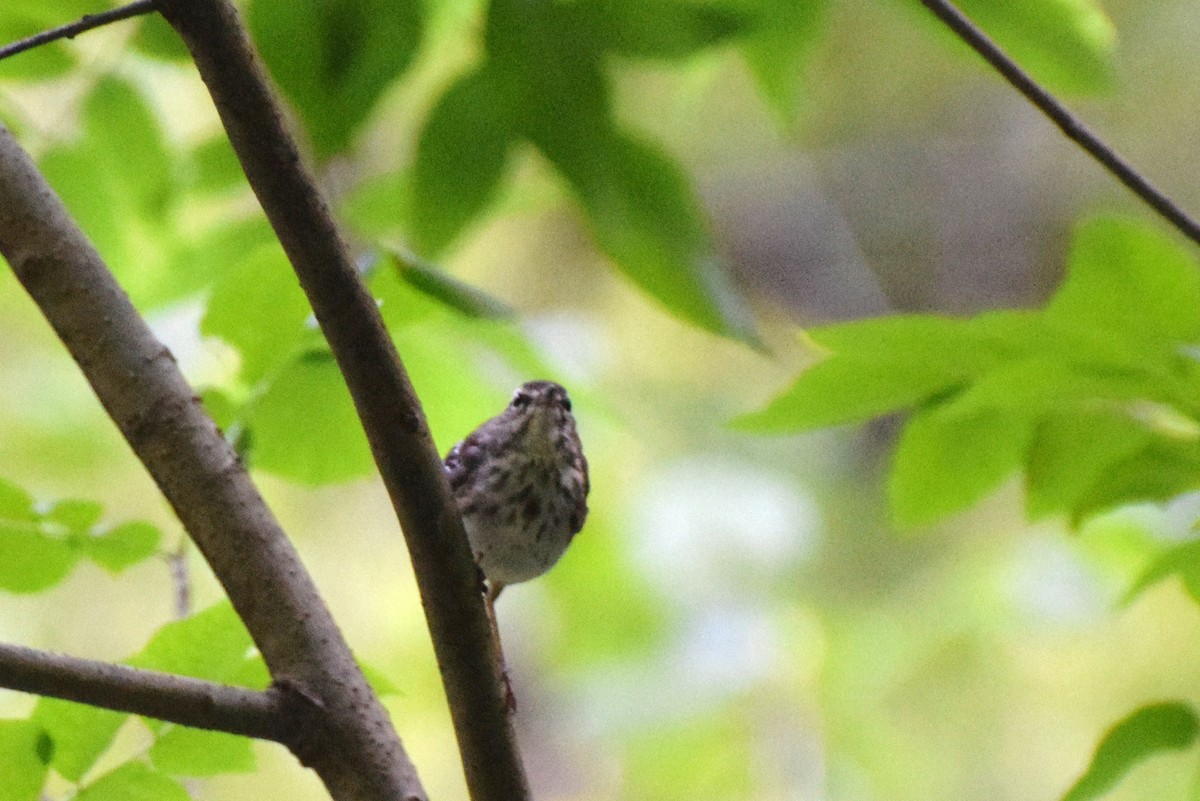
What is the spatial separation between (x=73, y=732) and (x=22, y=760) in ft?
0.09

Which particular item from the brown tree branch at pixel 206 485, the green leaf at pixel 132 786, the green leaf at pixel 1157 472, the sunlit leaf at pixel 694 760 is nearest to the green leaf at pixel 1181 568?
the green leaf at pixel 1157 472

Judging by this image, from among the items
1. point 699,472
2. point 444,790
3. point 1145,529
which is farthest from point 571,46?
point 444,790

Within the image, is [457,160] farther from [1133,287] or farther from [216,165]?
[1133,287]

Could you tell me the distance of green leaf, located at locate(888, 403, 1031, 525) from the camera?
790 millimetres

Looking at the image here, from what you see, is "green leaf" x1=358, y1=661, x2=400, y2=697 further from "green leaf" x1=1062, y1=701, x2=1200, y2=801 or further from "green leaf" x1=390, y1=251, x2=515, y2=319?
"green leaf" x1=1062, y1=701, x2=1200, y2=801

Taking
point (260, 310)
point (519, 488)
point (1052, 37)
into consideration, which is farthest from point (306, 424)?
point (1052, 37)

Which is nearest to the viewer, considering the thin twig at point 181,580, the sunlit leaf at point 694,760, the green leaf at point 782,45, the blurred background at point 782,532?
the green leaf at point 782,45

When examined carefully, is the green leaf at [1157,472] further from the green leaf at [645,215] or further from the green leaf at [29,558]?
the green leaf at [29,558]

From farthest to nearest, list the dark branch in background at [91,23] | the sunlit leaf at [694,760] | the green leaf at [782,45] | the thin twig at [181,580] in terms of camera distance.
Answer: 1. the sunlit leaf at [694,760]
2. the thin twig at [181,580]
3. the green leaf at [782,45]
4. the dark branch in background at [91,23]

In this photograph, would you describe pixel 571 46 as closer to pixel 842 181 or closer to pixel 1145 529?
pixel 1145 529

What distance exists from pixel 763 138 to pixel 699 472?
2.87 ft

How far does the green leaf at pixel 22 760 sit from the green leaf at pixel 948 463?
508 millimetres

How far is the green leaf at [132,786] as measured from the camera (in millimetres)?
632

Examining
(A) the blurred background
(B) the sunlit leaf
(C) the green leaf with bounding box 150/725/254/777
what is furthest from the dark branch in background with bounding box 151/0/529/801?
(B) the sunlit leaf
